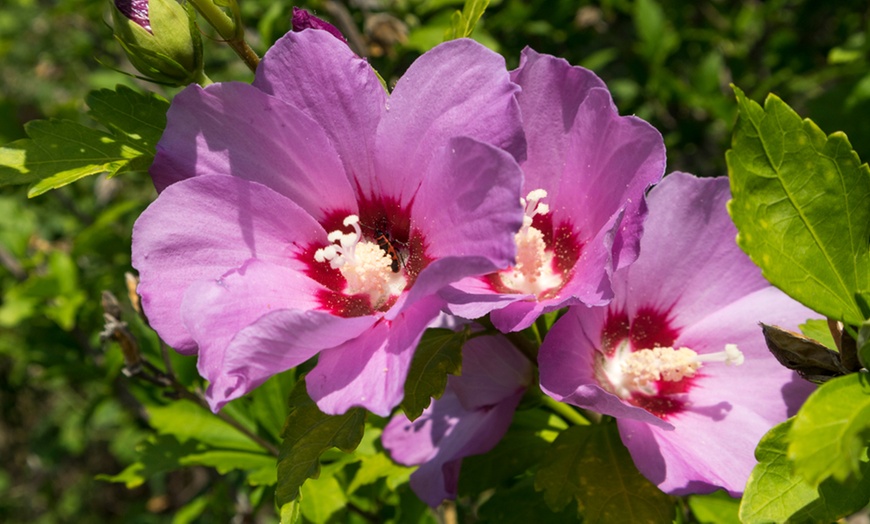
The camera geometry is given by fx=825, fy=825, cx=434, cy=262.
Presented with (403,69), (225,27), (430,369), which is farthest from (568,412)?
(403,69)

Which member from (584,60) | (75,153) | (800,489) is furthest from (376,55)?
(800,489)

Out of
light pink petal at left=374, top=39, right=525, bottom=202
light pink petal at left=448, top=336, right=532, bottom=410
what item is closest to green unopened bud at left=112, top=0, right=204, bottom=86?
light pink petal at left=374, top=39, right=525, bottom=202

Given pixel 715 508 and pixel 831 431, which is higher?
pixel 831 431

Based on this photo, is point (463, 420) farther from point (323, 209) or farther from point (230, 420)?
point (230, 420)

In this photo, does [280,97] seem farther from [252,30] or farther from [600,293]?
[252,30]

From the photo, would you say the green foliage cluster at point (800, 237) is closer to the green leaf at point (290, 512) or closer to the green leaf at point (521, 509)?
the green leaf at point (521, 509)

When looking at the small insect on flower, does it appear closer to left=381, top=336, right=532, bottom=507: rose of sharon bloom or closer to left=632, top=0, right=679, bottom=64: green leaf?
left=381, top=336, right=532, bottom=507: rose of sharon bloom
